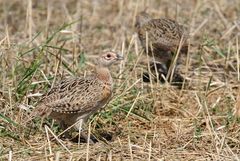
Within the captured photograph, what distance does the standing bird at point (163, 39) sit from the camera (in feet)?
27.6

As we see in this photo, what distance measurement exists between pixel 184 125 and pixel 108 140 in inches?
37.6

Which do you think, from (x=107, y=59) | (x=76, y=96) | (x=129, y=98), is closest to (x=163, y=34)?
(x=129, y=98)

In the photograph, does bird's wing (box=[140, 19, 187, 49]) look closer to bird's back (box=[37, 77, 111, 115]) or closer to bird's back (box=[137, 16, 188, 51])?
bird's back (box=[137, 16, 188, 51])

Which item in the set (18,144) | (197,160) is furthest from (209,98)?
(18,144)

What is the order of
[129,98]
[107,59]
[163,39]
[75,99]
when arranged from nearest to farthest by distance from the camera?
[75,99], [107,59], [129,98], [163,39]

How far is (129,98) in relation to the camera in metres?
7.64

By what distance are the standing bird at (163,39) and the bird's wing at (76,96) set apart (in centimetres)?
160

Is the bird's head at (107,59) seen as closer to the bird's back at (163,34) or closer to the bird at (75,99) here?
the bird at (75,99)

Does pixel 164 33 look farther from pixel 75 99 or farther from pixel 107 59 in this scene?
pixel 75 99

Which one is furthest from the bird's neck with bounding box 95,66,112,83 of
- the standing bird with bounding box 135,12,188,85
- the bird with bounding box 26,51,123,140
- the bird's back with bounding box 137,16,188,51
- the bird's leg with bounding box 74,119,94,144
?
the bird's back with bounding box 137,16,188,51

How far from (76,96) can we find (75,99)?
0.13ft

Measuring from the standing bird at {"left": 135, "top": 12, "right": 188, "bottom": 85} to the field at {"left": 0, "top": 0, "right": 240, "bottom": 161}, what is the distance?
18 cm

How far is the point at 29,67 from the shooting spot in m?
7.32

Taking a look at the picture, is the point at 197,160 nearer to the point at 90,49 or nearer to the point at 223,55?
the point at 223,55
